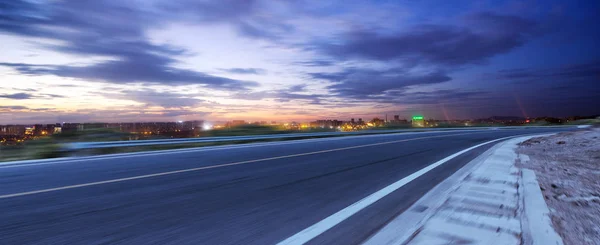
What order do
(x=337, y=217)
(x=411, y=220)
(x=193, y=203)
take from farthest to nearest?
(x=193, y=203) < (x=337, y=217) < (x=411, y=220)

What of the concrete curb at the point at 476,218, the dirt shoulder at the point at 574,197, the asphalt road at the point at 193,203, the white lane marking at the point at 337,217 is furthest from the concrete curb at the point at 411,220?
the dirt shoulder at the point at 574,197

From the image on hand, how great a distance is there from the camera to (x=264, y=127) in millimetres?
26234

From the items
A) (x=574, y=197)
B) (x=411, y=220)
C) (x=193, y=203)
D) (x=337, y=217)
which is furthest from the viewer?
(x=574, y=197)

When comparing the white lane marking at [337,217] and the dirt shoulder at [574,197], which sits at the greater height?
the white lane marking at [337,217]

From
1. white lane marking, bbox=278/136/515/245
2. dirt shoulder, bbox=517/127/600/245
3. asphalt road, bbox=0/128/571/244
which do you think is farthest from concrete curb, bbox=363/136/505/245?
dirt shoulder, bbox=517/127/600/245

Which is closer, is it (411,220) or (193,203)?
(411,220)

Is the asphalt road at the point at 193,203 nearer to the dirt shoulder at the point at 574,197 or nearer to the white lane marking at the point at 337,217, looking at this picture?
the white lane marking at the point at 337,217

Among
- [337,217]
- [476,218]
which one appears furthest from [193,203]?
[476,218]

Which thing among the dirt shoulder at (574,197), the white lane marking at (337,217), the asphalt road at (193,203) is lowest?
the dirt shoulder at (574,197)

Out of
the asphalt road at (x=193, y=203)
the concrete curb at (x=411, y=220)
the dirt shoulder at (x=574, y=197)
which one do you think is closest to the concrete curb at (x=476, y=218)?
the concrete curb at (x=411, y=220)

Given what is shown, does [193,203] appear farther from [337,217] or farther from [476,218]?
[476,218]

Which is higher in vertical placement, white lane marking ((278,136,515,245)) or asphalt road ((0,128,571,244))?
asphalt road ((0,128,571,244))

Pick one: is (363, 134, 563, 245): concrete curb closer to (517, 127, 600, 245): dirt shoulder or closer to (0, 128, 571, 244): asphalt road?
(517, 127, 600, 245): dirt shoulder

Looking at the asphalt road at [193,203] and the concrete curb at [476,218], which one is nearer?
the concrete curb at [476,218]
